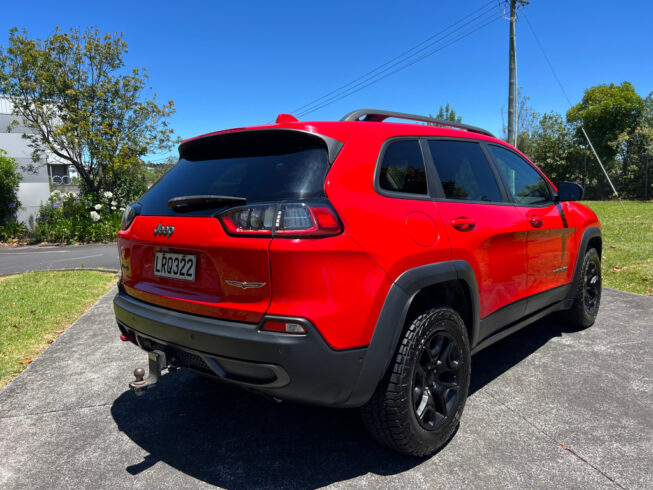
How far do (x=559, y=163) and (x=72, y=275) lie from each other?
32694 millimetres

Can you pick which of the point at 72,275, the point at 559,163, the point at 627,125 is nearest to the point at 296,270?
the point at 72,275

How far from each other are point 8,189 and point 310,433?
892 inches

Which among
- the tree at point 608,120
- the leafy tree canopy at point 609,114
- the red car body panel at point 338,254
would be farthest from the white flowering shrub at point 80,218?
the leafy tree canopy at point 609,114

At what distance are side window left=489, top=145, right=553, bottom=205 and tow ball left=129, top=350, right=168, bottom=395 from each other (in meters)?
2.65

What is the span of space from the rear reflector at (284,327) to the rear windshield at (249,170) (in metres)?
0.56

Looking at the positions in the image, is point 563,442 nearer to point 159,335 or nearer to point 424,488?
point 424,488

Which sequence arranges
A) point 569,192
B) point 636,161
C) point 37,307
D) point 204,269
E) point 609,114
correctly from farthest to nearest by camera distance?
point 609,114, point 636,161, point 37,307, point 569,192, point 204,269

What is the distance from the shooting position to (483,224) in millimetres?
2805

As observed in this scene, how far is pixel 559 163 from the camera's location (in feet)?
105

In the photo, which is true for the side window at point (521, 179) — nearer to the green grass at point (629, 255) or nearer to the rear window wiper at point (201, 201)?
the rear window wiper at point (201, 201)

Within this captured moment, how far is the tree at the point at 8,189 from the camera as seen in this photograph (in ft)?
65.0

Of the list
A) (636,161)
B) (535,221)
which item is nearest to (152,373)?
(535,221)

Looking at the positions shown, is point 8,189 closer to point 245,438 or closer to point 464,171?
point 245,438

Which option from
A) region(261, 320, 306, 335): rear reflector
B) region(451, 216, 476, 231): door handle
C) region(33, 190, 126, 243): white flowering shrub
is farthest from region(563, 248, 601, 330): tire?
region(33, 190, 126, 243): white flowering shrub
